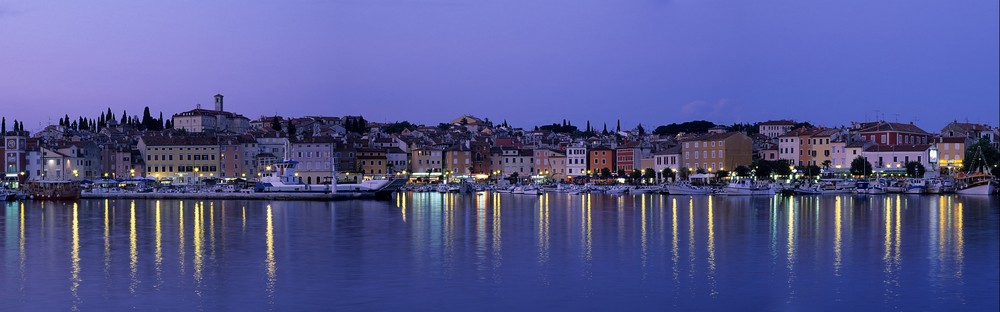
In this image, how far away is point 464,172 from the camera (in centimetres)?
6750

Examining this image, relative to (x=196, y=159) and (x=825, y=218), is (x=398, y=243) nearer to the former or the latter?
(x=825, y=218)

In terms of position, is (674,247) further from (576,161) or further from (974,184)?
(576,161)

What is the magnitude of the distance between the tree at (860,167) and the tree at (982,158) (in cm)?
477

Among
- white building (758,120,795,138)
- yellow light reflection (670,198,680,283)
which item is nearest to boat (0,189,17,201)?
yellow light reflection (670,198,680,283)

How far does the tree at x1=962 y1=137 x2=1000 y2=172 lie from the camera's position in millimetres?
55000

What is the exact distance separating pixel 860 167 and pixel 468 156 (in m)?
22.8

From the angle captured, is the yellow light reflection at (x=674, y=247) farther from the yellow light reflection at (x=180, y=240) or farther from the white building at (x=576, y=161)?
the white building at (x=576, y=161)

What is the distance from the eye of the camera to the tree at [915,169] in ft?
189

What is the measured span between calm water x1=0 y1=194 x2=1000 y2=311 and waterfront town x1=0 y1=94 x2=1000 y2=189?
96.2ft

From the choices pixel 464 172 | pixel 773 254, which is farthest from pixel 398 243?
pixel 464 172

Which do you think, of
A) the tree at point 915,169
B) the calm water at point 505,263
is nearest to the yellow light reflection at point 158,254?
the calm water at point 505,263

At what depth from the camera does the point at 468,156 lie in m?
67.6

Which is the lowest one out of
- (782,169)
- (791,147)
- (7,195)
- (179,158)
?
(7,195)

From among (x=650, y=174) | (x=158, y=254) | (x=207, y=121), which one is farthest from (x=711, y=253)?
(x=207, y=121)
